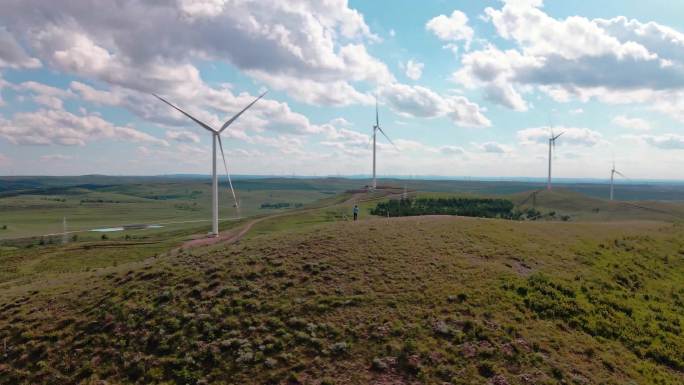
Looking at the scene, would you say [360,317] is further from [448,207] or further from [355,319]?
[448,207]

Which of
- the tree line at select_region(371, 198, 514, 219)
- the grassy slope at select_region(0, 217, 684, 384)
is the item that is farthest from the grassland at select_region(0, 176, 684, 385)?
the tree line at select_region(371, 198, 514, 219)

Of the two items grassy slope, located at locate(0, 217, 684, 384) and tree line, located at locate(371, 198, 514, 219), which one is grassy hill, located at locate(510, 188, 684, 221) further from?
grassy slope, located at locate(0, 217, 684, 384)

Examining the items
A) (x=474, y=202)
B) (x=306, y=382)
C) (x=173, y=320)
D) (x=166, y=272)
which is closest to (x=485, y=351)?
(x=306, y=382)

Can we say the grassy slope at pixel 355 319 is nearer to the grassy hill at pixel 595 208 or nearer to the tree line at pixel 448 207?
the tree line at pixel 448 207

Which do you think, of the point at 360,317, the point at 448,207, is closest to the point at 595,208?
the point at 448,207

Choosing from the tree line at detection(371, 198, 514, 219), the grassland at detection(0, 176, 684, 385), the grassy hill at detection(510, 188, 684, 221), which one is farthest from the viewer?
the tree line at detection(371, 198, 514, 219)

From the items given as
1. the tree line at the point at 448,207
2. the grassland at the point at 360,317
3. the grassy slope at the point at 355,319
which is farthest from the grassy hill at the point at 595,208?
the grassy slope at the point at 355,319
